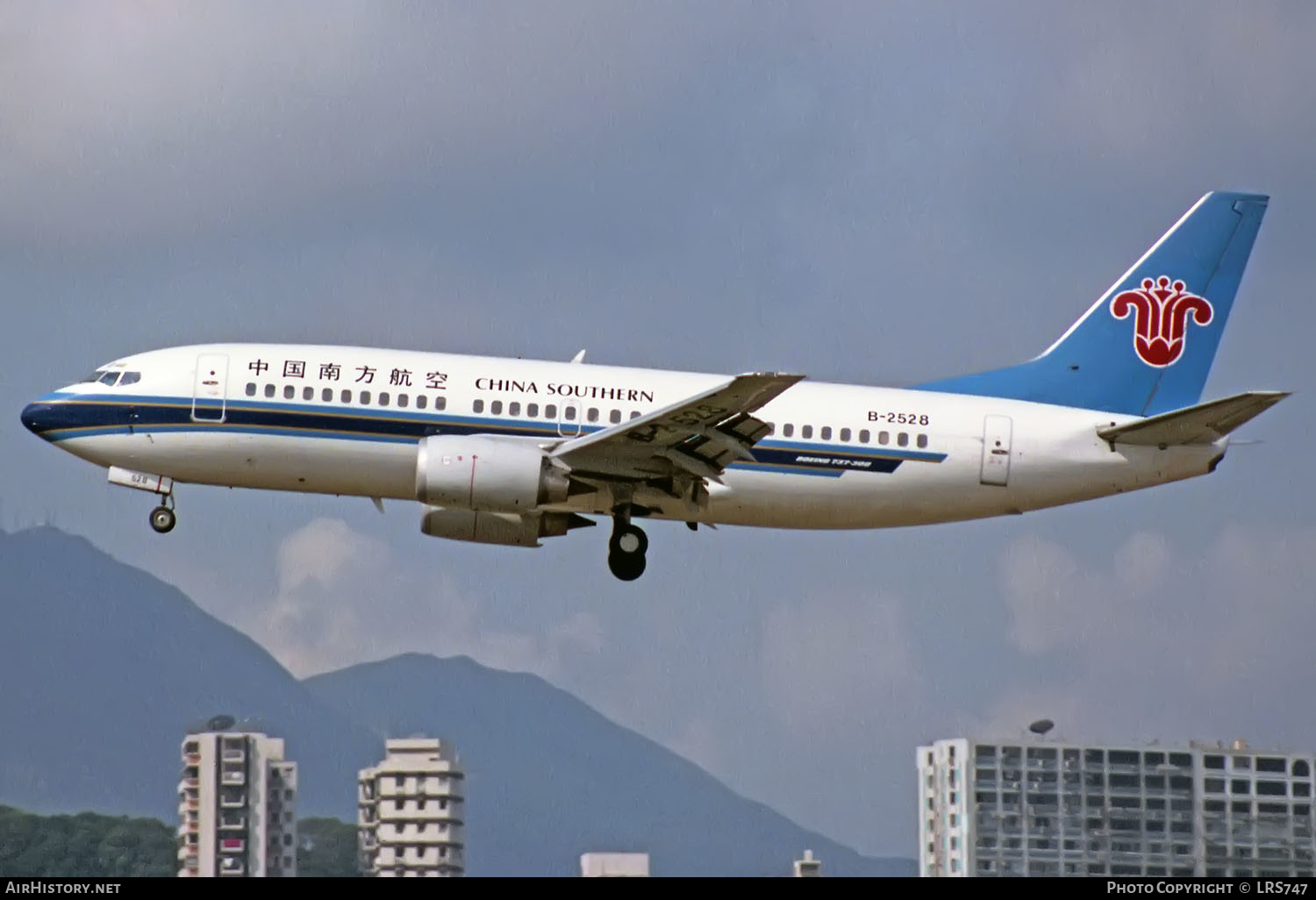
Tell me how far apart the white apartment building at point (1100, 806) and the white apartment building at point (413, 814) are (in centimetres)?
2008

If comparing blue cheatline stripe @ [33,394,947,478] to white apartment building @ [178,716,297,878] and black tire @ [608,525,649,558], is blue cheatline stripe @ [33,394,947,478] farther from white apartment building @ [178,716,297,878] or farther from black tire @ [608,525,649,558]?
white apartment building @ [178,716,297,878]

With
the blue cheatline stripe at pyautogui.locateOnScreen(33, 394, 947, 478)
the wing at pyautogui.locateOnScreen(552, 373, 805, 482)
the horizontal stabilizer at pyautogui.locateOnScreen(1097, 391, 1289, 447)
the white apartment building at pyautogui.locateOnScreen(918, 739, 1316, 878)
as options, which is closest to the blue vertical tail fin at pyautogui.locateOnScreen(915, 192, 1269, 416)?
the horizontal stabilizer at pyautogui.locateOnScreen(1097, 391, 1289, 447)

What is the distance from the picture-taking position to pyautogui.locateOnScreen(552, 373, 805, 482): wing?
4197cm

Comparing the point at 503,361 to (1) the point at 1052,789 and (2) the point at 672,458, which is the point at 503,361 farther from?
(1) the point at 1052,789

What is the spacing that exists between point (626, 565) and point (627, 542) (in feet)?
1.67

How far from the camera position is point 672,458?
144 feet

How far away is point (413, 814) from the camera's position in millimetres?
91250

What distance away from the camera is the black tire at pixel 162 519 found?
46188 mm

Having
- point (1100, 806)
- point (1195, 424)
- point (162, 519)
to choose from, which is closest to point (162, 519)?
point (162, 519)

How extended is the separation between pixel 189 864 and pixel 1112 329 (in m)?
57.9

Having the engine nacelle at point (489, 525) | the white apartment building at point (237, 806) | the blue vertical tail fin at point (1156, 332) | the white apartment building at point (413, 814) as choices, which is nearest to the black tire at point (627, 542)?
the engine nacelle at point (489, 525)

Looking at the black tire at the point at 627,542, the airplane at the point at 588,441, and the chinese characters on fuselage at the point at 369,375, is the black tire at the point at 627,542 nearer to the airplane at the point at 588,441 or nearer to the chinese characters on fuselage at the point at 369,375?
the airplane at the point at 588,441

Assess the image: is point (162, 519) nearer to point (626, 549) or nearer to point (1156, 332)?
point (626, 549)
